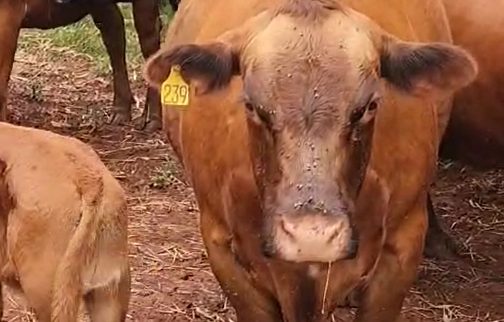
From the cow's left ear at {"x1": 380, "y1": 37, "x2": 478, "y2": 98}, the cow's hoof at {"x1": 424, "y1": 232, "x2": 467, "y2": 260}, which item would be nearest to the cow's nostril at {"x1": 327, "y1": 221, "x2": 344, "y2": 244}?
the cow's left ear at {"x1": 380, "y1": 37, "x2": 478, "y2": 98}

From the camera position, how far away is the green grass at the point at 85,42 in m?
11.5

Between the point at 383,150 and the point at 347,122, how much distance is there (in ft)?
1.98

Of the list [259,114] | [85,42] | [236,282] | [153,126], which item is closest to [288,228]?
[259,114]

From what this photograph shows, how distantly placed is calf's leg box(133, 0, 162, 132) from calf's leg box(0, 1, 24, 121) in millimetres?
1759

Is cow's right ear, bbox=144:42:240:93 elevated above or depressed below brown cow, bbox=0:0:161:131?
above

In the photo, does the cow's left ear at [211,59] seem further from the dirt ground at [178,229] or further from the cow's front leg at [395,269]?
the dirt ground at [178,229]

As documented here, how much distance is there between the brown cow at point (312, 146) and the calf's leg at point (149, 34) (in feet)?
13.3

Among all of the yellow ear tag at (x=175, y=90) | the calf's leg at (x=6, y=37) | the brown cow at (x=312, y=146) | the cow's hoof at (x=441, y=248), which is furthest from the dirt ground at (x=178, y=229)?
the yellow ear tag at (x=175, y=90)

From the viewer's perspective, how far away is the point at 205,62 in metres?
4.30

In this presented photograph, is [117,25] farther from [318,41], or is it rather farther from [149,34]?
[318,41]

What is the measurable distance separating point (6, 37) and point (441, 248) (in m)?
2.73

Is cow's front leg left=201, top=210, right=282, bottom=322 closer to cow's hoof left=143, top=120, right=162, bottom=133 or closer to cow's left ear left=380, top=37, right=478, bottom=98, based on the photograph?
cow's left ear left=380, top=37, right=478, bottom=98

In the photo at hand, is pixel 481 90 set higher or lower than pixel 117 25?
higher

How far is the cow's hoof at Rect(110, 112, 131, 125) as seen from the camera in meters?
9.55
